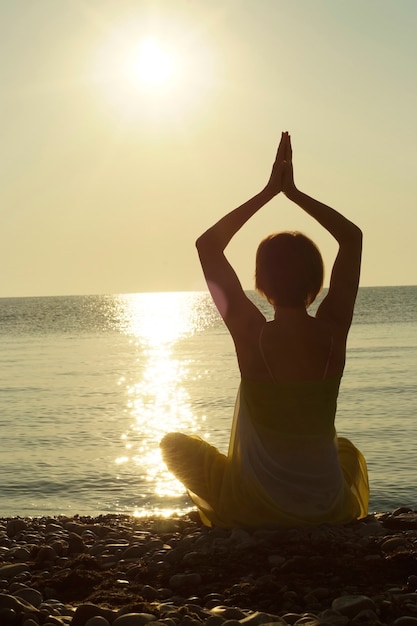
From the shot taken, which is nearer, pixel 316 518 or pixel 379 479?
pixel 316 518

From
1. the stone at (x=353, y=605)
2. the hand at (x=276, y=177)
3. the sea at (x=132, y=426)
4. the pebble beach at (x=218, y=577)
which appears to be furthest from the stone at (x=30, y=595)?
the sea at (x=132, y=426)

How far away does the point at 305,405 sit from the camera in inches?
242

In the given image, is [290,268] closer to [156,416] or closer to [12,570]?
[12,570]

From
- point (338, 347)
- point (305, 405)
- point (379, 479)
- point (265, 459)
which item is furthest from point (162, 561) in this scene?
point (379, 479)

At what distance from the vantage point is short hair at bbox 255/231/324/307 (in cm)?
595

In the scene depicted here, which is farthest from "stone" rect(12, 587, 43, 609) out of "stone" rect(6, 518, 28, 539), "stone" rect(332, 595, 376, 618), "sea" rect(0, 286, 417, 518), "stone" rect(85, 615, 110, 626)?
"sea" rect(0, 286, 417, 518)

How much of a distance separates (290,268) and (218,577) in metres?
1.96

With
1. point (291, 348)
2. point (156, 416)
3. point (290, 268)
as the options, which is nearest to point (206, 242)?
point (290, 268)

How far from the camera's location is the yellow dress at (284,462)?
6180 millimetres

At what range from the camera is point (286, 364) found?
6148mm

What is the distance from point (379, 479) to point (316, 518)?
540 cm

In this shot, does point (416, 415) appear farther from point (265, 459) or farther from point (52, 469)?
point (265, 459)

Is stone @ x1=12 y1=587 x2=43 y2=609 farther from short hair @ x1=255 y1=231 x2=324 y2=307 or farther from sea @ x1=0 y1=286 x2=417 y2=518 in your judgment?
sea @ x1=0 y1=286 x2=417 y2=518

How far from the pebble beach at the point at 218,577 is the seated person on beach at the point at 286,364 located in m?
0.23
